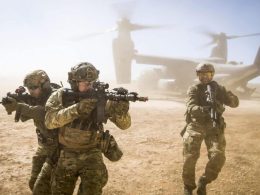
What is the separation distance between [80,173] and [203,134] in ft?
9.00

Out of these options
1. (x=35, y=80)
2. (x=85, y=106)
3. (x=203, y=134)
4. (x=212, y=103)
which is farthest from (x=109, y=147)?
(x=212, y=103)

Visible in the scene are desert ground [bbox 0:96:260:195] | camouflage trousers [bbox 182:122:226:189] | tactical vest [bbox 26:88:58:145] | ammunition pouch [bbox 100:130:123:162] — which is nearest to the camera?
ammunition pouch [bbox 100:130:123:162]

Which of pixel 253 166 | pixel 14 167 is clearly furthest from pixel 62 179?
pixel 253 166

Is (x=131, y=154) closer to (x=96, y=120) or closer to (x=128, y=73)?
(x=96, y=120)

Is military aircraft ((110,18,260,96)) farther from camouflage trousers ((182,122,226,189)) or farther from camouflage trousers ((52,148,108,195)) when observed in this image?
camouflage trousers ((52,148,108,195))

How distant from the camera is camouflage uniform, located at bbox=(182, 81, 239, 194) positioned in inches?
211

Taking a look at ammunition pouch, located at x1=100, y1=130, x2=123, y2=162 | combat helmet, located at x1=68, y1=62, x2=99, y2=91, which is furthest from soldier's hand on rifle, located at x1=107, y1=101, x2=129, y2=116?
combat helmet, located at x1=68, y1=62, x2=99, y2=91

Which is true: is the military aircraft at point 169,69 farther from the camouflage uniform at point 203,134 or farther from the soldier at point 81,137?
the soldier at point 81,137

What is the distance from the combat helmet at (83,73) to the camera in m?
3.84

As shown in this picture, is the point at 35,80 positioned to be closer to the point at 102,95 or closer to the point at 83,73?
the point at 83,73

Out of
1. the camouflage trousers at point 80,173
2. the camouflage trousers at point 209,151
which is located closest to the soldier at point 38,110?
the camouflage trousers at point 80,173

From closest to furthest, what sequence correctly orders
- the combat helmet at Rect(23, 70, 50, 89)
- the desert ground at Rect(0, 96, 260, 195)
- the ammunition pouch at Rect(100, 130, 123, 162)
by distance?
1. the ammunition pouch at Rect(100, 130, 123, 162)
2. the combat helmet at Rect(23, 70, 50, 89)
3. the desert ground at Rect(0, 96, 260, 195)

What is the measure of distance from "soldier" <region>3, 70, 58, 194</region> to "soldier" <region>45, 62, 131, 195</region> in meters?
0.42

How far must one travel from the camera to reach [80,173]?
3799 mm
